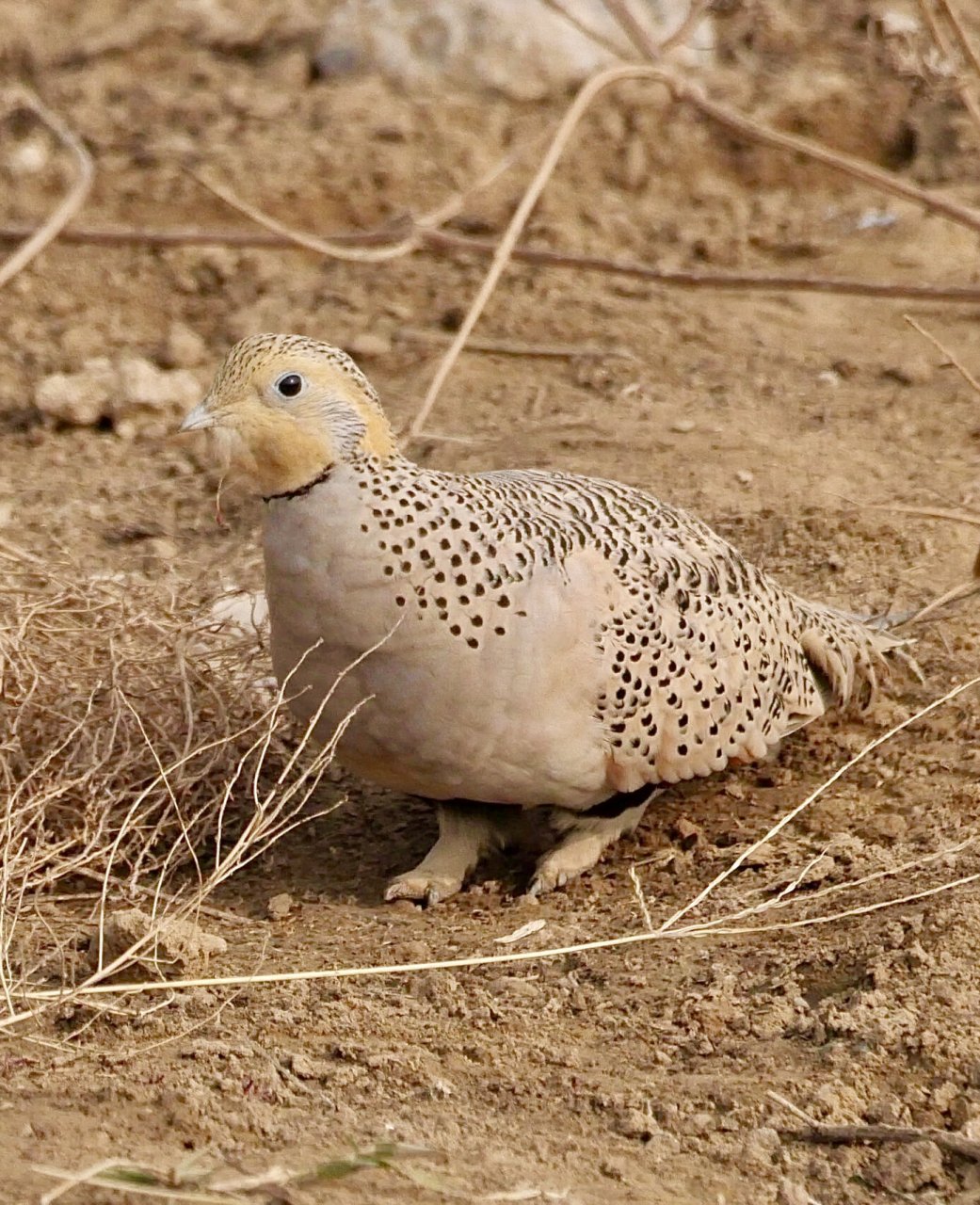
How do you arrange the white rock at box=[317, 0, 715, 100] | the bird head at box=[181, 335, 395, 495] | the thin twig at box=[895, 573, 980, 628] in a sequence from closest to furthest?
the bird head at box=[181, 335, 395, 495]
the thin twig at box=[895, 573, 980, 628]
the white rock at box=[317, 0, 715, 100]

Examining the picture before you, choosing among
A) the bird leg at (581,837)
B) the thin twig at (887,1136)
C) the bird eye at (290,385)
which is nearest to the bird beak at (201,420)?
the bird eye at (290,385)

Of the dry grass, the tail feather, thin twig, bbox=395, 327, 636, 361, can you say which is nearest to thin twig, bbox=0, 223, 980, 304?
thin twig, bbox=395, 327, 636, 361

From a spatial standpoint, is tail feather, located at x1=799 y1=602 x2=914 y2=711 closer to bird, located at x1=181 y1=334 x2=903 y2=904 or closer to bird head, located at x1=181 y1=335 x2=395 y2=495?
bird, located at x1=181 y1=334 x2=903 y2=904

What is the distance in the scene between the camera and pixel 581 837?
16.2 feet

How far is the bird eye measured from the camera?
4.25 m

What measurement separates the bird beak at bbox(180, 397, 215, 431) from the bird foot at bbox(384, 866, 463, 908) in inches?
49.0

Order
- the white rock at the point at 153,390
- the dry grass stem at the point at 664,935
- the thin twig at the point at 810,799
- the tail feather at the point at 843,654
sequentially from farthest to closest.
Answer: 1. the white rock at the point at 153,390
2. the tail feather at the point at 843,654
3. the thin twig at the point at 810,799
4. the dry grass stem at the point at 664,935

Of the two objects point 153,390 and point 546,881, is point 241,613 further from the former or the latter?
point 153,390

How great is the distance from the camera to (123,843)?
5.02 metres

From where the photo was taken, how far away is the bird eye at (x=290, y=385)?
4246 mm

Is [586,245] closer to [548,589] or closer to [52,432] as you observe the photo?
[52,432]

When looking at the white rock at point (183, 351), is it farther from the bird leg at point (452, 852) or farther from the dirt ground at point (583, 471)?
the bird leg at point (452, 852)

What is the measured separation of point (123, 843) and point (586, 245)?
14.7 feet

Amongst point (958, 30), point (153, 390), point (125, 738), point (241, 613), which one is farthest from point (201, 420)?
point (153, 390)
